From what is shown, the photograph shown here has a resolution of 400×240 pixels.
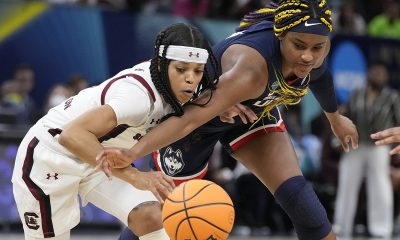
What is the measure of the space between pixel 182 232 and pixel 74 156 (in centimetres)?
87

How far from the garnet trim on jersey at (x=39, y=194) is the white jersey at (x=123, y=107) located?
5.5 inches

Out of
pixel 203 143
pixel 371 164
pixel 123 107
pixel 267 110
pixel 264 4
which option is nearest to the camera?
pixel 123 107

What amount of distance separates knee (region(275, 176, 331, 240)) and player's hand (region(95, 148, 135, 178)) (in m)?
1.52

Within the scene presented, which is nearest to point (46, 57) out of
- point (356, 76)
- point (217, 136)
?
point (356, 76)

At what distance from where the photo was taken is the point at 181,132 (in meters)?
5.66

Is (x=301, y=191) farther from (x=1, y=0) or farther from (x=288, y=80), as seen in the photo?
(x=1, y=0)

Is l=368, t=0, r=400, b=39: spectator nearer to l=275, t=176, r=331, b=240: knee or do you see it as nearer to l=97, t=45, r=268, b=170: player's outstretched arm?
l=275, t=176, r=331, b=240: knee

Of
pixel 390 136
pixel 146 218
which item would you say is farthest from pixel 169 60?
pixel 390 136

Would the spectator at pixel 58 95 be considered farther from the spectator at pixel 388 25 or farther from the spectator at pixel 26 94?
the spectator at pixel 388 25

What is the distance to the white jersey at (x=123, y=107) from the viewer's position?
18.1ft

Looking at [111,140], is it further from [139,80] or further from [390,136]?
[390,136]

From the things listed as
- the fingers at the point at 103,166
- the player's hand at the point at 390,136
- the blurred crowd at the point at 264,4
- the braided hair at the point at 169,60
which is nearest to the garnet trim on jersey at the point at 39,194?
the fingers at the point at 103,166

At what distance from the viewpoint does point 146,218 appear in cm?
584

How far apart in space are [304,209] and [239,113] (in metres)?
0.90
